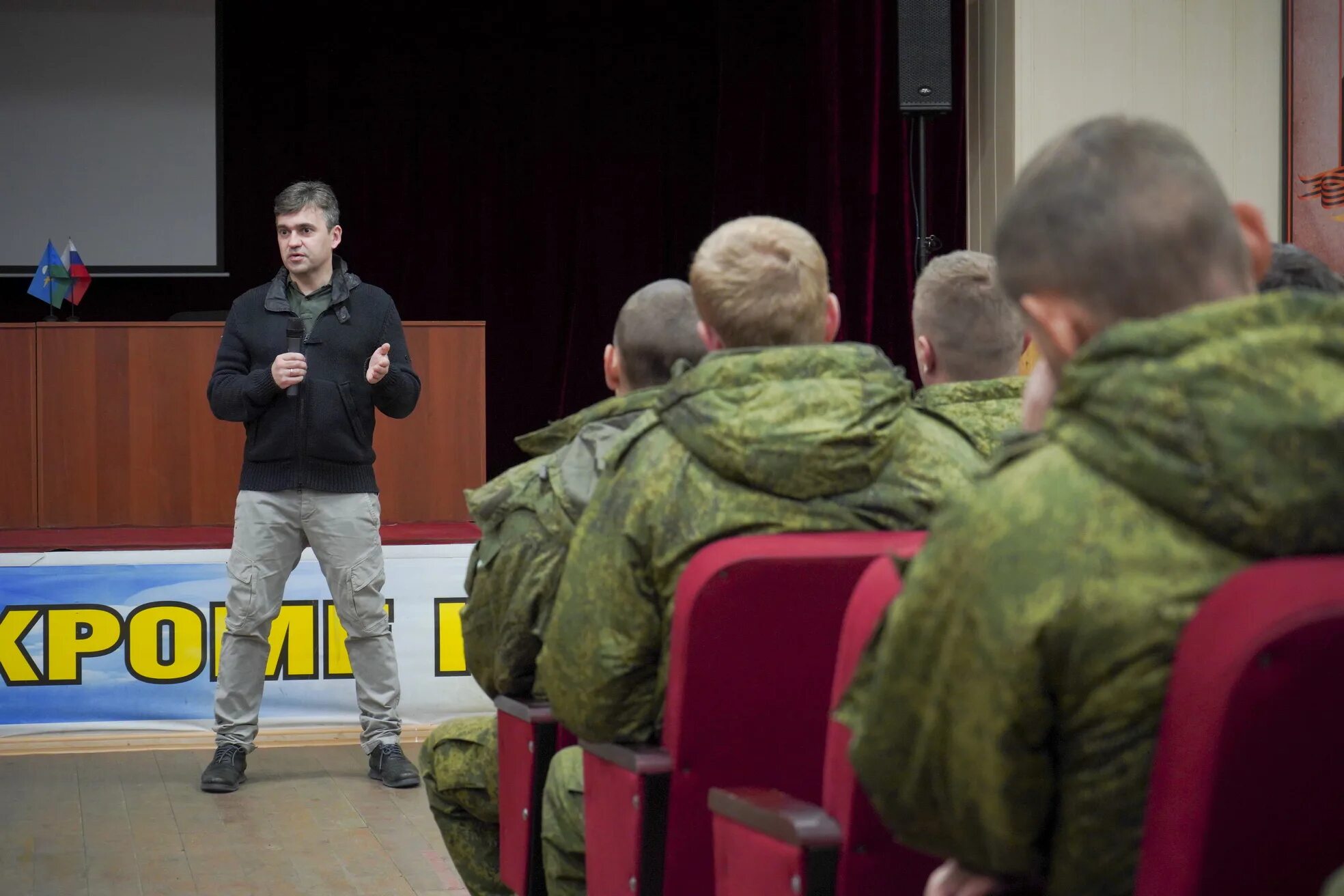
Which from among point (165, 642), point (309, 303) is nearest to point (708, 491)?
point (309, 303)

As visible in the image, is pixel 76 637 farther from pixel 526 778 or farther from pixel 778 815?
pixel 778 815

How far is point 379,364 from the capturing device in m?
3.72

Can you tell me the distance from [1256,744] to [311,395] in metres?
3.25

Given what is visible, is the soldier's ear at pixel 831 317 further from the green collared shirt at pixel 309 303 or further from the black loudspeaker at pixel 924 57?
the black loudspeaker at pixel 924 57

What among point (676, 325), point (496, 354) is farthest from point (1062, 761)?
point (496, 354)

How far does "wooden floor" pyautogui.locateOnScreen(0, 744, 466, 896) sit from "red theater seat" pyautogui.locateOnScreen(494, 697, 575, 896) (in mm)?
970

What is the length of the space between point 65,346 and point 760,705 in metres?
4.51

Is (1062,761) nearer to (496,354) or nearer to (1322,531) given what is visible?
(1322,531)

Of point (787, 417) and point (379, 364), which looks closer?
point (787, 417)

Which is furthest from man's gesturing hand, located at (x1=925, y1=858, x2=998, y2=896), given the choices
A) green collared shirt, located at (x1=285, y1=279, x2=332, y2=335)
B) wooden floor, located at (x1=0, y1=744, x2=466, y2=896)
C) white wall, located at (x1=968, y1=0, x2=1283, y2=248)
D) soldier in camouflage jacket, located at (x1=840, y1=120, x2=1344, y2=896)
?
white wall, located at (x1=968, y1=0, x2=1283, y2=248)

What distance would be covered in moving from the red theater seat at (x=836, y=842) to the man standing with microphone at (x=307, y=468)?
8.51 ft

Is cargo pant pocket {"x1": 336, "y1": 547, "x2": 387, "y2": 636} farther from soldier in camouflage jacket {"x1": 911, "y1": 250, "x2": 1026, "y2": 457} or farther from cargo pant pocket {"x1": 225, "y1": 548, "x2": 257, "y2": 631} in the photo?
soldier in camouflage jacket {"x1": 911, "y1": 250, "x2": 1026, "y2": 457}

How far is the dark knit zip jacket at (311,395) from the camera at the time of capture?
3.82 meters

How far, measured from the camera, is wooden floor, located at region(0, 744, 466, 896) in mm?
3092
